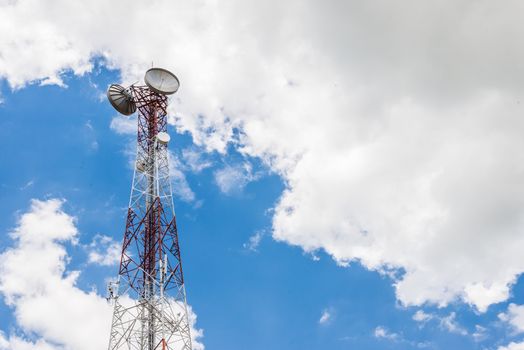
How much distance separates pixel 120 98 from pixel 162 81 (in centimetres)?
409

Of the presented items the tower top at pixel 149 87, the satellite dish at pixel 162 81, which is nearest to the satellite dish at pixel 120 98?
the tower top at pixel 149 87

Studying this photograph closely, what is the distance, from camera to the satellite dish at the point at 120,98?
46750 mm

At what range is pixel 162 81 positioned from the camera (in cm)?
4659

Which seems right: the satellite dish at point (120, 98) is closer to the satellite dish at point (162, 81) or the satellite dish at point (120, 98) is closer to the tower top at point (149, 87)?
the tower top at point (149, 87)

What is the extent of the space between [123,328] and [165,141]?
15665mm

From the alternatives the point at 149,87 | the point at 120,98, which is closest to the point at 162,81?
the point at 149,87

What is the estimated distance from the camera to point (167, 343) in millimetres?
36906

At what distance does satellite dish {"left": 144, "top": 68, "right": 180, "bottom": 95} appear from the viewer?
45969 millimetres

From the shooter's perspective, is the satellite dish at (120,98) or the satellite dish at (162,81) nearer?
the satellite dish at (162,81)

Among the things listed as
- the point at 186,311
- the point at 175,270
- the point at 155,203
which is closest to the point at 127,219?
the point at 155,203

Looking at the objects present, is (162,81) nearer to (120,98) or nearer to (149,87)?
(149,87)

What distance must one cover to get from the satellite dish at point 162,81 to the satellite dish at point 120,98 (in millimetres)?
2627

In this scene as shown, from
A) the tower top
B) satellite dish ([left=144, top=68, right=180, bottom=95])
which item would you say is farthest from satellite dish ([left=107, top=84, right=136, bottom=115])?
satellite dish ([left=144, top=68, right=180, bottom=95])

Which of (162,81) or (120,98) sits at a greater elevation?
(162,81)
